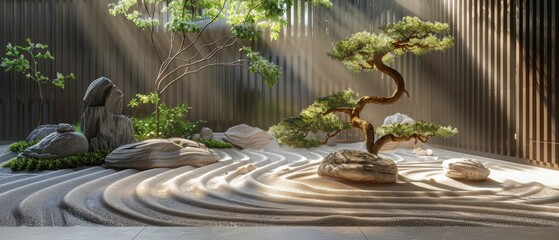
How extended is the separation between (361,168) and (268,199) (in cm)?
86

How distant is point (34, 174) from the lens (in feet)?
15.4

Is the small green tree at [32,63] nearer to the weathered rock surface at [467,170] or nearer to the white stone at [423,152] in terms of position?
the white stone at [423,152]

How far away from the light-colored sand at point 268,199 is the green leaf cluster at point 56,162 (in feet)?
0.75

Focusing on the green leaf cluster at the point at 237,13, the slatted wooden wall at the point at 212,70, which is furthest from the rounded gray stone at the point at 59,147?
the slatted wooden wall at the point at 212,70

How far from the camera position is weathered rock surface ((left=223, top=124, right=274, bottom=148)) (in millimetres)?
7574

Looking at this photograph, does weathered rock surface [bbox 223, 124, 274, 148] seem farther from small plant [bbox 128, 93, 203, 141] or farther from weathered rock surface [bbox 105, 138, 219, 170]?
weathered rock surface [bbox 105, 138, 219, 170]

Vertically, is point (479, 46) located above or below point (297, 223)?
above

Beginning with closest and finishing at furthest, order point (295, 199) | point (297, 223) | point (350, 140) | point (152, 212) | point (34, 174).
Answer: point (297, 223) < point (152, 212) < point (295, 199) < point (34, 174) < point (350, 140)

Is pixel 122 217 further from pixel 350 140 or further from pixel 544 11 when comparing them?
pixel 350 140

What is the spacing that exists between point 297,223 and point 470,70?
18.3ft

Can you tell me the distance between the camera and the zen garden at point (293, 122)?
10.4ft

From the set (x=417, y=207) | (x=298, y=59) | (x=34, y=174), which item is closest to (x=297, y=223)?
(x=417, y=207)

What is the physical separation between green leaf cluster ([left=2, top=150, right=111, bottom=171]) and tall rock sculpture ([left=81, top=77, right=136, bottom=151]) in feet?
1.69

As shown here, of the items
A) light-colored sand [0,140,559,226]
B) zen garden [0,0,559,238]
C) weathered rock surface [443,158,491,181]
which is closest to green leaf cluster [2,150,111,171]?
zen garden [0,0,559,238]
